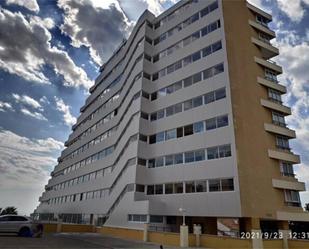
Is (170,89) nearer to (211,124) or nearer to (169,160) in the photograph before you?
(211,124)

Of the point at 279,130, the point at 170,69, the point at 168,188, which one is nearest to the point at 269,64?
the point at 279,130

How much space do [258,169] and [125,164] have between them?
54.6 ft

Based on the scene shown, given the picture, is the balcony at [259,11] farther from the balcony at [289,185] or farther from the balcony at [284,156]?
the balcony at [289,185]

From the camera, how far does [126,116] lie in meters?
40.2

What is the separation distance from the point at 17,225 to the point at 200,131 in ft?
66.9

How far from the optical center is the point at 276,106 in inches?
1281

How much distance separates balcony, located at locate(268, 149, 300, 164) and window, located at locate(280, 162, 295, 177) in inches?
25.3

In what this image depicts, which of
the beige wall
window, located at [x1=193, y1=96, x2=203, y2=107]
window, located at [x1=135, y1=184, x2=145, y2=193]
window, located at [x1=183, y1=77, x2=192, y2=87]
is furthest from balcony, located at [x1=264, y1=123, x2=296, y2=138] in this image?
window, located at [x1=135, y1=184, x2=145, y2=193]

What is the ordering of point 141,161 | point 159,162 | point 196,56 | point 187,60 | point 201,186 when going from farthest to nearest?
1. point 187,60
2. point 196,56
3. point 141,161
4. point 159,162
5. point 201,186

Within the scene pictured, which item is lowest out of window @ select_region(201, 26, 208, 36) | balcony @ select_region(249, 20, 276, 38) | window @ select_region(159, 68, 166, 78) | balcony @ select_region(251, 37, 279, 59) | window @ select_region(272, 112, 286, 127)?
window @ select_region(272, 112, 286, 127)

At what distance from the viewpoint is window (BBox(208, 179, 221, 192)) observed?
2683 centimetres

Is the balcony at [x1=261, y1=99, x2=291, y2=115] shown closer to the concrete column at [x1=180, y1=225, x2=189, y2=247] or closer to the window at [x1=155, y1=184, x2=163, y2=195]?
the window at [x1=155, y1=184, x2=163, y2=195]

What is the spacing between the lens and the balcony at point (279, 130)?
100 ft

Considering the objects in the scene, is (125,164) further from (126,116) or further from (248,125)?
(248,125)
